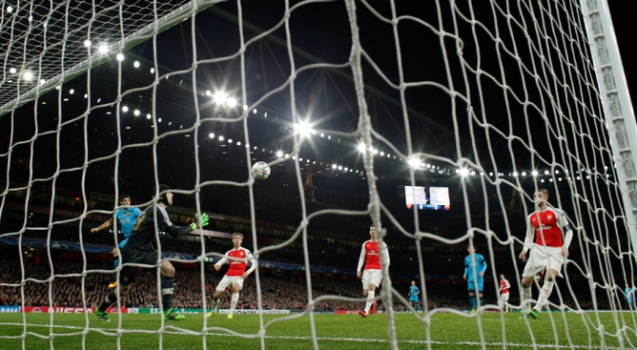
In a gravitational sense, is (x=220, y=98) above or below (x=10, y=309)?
above

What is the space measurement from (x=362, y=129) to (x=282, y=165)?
3084cm

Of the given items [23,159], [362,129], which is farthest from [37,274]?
[362,129]

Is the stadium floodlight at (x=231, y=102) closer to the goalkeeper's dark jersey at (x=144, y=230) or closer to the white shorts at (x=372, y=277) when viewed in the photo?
the white shorts at (x=372, y=277)

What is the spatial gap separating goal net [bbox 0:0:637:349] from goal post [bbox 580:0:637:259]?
1cm

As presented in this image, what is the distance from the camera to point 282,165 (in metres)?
32.3

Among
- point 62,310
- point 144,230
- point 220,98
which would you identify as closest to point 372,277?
point 144,230

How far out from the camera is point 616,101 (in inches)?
125

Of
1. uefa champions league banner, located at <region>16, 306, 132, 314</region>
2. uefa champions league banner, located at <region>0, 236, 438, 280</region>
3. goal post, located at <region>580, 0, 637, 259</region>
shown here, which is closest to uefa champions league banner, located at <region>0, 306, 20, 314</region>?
uefa champions league banner, located at <region>16, 306, 132, 314</region>

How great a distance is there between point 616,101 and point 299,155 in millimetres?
21074

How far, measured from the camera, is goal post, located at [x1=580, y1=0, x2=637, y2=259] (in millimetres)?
2930

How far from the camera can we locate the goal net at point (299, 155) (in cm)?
316

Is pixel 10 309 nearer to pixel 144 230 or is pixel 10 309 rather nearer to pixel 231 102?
pixel 231 102

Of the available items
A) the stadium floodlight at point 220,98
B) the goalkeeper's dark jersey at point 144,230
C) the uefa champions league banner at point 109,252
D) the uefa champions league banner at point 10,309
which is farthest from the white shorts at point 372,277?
the stadium floodlight at point 220,98

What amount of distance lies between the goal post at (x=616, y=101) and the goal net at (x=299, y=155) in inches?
0.5
